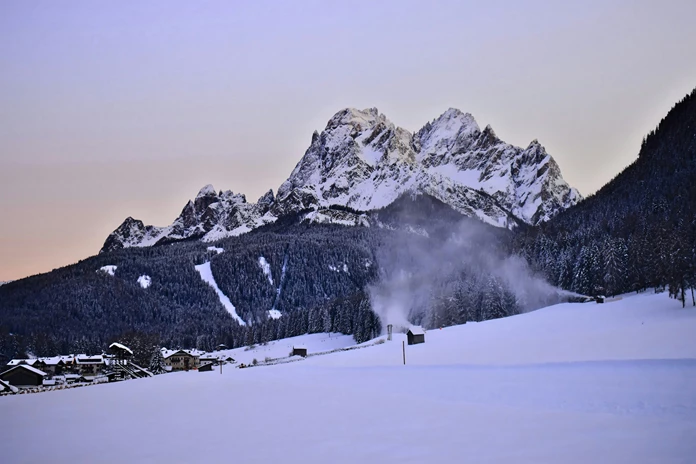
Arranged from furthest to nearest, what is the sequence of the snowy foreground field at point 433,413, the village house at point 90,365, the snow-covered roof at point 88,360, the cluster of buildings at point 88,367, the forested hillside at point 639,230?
the snow-covered roof at point 88,360 → the village house at point 90,365 → the cluster of buildings at point 88,367 → the forested hillside at point 639,230 → the snowy foreground field at point 433,413

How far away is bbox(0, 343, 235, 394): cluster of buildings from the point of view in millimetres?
73125

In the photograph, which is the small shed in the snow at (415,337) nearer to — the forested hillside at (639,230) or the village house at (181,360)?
the forested hillside at (639,230)

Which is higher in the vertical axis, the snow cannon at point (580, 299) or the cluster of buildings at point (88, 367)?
the snow cannon at point (580, 299)

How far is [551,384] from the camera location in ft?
99.2

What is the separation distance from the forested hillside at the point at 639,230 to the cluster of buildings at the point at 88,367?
187 feet

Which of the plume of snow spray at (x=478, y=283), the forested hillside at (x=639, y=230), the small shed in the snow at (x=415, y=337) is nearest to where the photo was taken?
the forested hillside at (x=639, y=230)

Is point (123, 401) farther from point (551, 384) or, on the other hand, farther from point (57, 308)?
point (57, 308)

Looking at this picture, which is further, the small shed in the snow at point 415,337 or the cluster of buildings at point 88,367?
the cluster of buildings at point 88,367

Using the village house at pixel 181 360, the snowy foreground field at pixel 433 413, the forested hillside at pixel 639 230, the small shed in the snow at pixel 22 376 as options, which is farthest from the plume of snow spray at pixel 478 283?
the small shed in the snow at pixel 22 376

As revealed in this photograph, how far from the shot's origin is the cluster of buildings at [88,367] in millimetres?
73125

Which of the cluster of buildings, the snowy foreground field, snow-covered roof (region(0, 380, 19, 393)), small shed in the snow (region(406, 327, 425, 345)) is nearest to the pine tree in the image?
the cluster of buildings

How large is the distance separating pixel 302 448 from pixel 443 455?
15.9ft

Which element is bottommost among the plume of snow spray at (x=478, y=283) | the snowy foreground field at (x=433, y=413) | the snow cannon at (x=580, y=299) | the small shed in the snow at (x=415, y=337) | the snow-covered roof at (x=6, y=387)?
the snow-covered roof at (x=6, y=387)

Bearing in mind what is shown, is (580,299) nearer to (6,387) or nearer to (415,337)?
(415,337)
